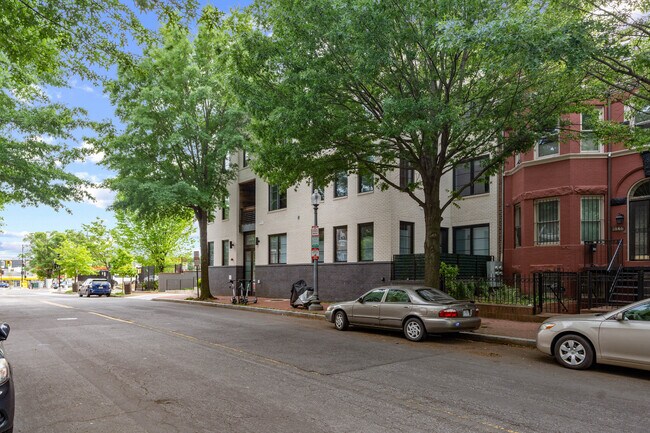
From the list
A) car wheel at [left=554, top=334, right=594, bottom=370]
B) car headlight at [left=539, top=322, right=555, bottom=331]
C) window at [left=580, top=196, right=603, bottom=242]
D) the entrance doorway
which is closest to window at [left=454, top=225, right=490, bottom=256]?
window at [left=580, top=196, right=603, bottom=242]

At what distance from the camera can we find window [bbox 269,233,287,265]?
2636 cm

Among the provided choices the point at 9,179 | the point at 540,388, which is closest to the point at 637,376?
the point at 540,388

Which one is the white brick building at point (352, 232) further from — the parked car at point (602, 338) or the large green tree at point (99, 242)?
the large green tree at point (99, 242)

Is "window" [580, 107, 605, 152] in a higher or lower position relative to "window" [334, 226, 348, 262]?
higher

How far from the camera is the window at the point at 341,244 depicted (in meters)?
22.6

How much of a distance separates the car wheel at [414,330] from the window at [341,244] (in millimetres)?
10649

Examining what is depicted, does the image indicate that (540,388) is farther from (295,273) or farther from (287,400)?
(295,273)

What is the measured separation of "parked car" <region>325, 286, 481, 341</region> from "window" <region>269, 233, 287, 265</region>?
13023 mm

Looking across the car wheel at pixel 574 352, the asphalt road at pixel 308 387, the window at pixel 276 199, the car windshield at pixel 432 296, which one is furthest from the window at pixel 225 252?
the car wheel at pixel 574 352

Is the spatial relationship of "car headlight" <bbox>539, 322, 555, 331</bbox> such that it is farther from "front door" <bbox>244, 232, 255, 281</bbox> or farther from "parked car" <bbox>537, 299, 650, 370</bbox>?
"front door" <bbox>244, 232, 255, 281</bbox>

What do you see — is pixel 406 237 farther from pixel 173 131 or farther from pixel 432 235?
pixel 173 131

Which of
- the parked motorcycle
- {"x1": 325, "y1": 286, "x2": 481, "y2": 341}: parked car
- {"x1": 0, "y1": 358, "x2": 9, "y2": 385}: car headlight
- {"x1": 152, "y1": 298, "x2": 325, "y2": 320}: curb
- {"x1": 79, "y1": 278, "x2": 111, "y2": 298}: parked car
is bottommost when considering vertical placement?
{"x1": 79, "y1": 278, "x2": 111, "y2": 298}: parked car

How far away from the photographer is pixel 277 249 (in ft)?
88.1

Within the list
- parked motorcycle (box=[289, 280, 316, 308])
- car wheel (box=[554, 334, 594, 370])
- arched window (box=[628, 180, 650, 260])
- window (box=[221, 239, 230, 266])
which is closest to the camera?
car wheel (box=[554, 334, 594, 370])
